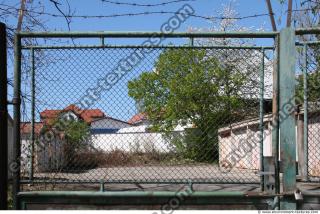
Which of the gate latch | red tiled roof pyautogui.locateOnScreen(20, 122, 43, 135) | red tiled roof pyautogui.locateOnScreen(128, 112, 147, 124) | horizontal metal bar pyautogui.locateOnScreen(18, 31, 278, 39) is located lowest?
the gate latch

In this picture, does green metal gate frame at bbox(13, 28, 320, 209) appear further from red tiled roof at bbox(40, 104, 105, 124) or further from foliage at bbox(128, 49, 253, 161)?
foliage at bbox(128, 49, 253, 161)

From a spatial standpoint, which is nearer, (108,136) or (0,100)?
(0,100)

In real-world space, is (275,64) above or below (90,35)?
below

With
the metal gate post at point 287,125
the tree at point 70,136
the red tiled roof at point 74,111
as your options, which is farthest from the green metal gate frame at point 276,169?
the tree at point 70,136

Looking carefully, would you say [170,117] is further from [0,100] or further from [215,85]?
[0,100]

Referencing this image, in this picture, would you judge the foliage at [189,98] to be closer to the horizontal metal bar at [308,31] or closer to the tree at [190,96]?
the tree at [190,96]

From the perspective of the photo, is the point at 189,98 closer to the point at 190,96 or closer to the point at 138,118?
the point at 190,96

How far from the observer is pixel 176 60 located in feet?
18.2

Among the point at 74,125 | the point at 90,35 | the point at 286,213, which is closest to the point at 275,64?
the point at 286,213

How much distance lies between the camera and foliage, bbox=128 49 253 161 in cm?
518

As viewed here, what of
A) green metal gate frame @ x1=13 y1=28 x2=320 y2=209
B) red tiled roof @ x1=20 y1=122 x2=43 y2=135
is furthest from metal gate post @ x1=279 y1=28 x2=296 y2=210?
red tiled roof @ x1=20 y1=122 x2=43 y2=135

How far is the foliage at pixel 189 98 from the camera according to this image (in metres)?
5.18

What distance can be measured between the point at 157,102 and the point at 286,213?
8.00 feet

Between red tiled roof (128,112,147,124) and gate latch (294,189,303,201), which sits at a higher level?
red tiled roof (128,112,147,124)
